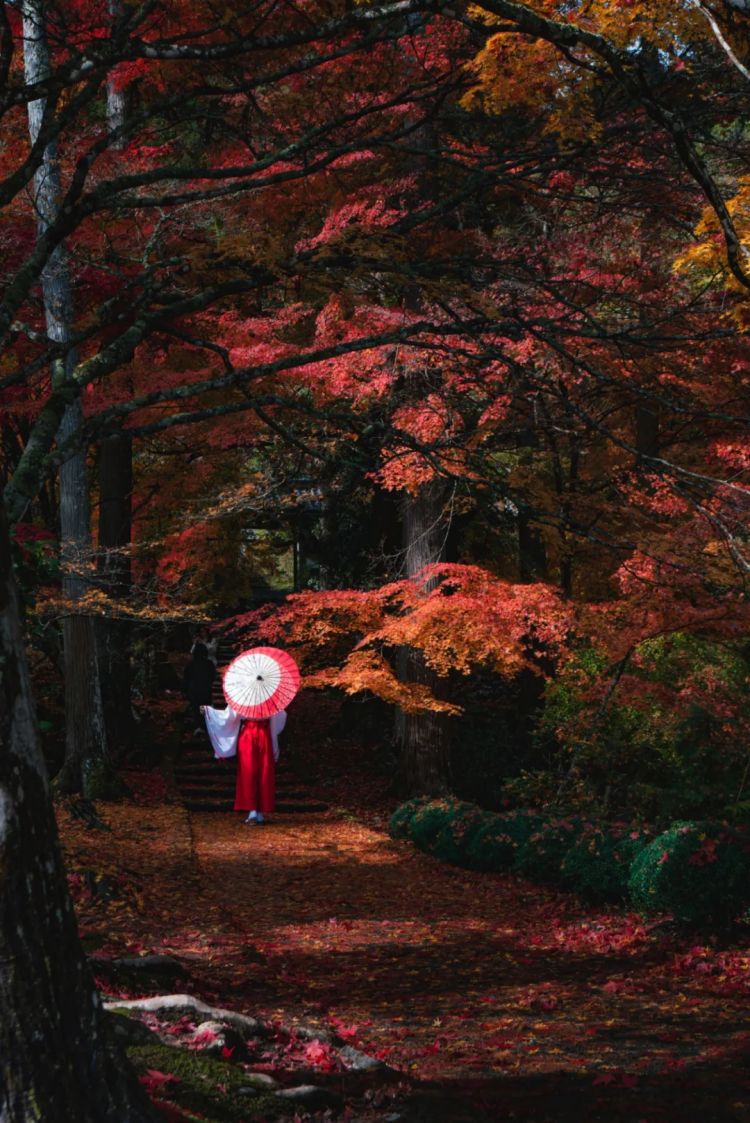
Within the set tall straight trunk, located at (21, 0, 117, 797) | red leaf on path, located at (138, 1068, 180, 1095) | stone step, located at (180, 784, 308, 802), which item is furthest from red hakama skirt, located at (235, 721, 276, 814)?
red leaf on path, located at (138, 1068, 180, 1095)

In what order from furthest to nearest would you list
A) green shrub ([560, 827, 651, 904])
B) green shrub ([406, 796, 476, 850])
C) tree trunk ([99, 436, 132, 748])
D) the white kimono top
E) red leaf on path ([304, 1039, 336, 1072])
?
1. tree trunk ([99, 436, 132, 748])
2. the white kimono top
3. green shrub ([406, 796, 476, 850])
4. green shrub ([560, 827, 651, 904])
5. red leaf on path ([304, 1039, 336, 1072])

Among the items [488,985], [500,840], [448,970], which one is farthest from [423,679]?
[488,985]

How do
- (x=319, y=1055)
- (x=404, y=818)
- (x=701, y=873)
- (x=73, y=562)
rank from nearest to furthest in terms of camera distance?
(x=319, y=1055), (x=701, y=873), (x=73, y=562), (x=404, y=818)

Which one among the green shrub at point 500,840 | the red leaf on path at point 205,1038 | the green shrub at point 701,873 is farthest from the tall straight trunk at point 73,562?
the red leaf on path at point 205,1038

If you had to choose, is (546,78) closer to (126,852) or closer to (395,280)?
(395,280)

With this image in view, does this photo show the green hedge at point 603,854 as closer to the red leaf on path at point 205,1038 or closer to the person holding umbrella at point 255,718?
the person holding umbrella at point 255,718

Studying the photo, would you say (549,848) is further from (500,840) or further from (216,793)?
(216,793)

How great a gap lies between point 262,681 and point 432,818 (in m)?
3.12

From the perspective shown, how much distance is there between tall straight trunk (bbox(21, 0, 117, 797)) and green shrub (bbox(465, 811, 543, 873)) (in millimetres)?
5327

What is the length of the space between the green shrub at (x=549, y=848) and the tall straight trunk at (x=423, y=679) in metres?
4.05

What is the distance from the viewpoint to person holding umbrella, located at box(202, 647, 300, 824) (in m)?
15.2

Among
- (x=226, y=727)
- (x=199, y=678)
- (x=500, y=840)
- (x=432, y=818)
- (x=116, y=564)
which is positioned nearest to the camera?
(x=500, y=840)

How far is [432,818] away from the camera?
546 inches

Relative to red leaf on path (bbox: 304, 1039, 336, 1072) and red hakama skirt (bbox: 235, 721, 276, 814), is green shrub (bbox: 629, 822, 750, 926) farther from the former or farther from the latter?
red hakama skirt (bbox: 235, 721, 276, 814)
